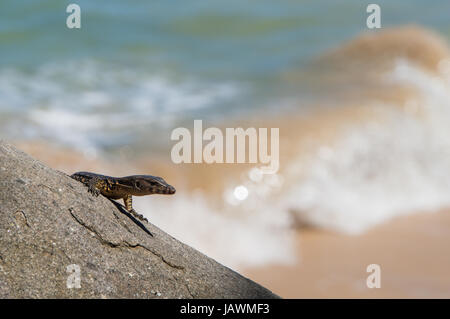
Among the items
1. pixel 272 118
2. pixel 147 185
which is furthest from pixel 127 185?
pixel 272 118

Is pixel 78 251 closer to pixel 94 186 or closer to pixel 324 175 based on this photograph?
pixel 94 186

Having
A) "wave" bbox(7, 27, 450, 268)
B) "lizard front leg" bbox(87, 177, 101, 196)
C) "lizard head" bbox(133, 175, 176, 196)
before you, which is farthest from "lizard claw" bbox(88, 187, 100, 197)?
"wave" bbox(7, 27, 450, 268)

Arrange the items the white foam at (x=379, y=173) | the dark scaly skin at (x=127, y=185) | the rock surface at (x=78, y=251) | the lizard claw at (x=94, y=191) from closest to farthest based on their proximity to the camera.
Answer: the rock surface at (x=78, y=251) < the lizard claw at (x=94, y=191) < the dark scaly skin at (x=127, y=185) < the white foam at (x=379, y=173)

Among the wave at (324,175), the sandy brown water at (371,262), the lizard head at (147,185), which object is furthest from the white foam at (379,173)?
the lizard head at (147,185)

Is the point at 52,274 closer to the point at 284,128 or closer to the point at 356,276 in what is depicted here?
the point at 356,276

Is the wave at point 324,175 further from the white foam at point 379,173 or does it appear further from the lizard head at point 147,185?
the lizard head at point 147,185

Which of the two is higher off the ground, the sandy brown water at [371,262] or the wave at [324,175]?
the wave at [324,175]
